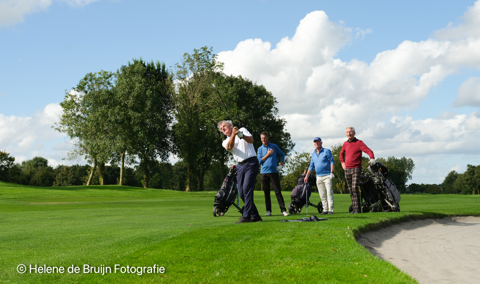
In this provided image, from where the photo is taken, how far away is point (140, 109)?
55.7m

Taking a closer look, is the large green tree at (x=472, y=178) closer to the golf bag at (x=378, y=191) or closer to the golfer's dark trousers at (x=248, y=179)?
the golf bag at (x=378, y=191)

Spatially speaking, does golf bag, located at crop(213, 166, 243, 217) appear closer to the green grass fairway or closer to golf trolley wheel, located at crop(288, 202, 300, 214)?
golf trolley wheel, located at crop(288, 202, 300, 214)

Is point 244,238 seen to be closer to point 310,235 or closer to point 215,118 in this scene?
point 310,235

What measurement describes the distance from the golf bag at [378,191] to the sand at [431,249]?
1.09 metres

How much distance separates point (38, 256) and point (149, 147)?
4772 cm

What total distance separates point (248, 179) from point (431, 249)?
4.28 meters

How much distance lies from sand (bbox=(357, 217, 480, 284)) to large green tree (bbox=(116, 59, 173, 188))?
43183 millimetres

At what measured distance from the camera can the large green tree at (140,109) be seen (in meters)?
54.5

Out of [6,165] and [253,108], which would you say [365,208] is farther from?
[6,165]

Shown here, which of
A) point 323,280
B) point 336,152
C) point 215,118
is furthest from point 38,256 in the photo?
point 336,152

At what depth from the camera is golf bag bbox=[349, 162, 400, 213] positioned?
15.0m

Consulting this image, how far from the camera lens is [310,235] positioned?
29.9 feet

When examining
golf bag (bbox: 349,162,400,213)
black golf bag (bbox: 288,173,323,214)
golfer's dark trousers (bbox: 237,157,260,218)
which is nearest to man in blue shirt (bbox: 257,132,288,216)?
black golf bag (bbox: 288,173,323,214)

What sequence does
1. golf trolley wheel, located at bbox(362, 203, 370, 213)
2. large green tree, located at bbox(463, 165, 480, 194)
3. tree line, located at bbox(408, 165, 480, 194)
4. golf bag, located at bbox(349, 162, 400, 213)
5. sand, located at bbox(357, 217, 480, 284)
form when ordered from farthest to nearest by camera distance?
tree line, located at bbox(408, 165, 480, 194), large green tree, located at bbox(463, 165, 480, 194), golf trolley wheel, located at bbox(362, 203, 370, 213), golf bag, located at bbox(349, 162, 400, 213), sand, located at bbox(357, 217, 480, 284)
